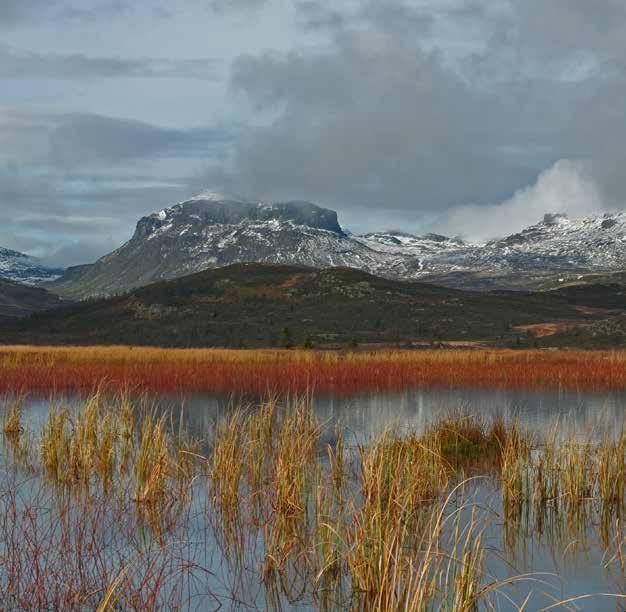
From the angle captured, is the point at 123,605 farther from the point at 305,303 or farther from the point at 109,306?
the point at 109,306

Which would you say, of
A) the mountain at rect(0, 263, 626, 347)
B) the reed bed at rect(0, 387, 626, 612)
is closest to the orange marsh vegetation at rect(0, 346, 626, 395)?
the mountain at rect(0, 263, 626, 347)

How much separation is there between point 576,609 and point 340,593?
8.20 ft

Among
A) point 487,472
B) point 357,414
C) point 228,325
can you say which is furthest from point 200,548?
point 228,325

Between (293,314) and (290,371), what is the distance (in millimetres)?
66200

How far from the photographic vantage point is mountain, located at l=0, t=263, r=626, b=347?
85688 millimetres

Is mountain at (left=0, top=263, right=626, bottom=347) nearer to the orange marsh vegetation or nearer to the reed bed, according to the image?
the orange marsh vegetation

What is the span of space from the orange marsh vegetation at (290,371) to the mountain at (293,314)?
53.8 feet

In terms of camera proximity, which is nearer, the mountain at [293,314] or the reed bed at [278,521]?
the reed bed at [278,521]

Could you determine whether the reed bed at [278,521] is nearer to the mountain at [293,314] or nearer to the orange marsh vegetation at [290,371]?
the orange marsh vegetation at [290,371]

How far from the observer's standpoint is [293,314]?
106062 mm

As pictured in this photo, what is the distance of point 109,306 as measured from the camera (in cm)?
12675

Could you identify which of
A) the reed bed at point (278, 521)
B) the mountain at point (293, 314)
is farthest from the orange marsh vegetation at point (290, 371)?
the reed bed at point (278, 521)

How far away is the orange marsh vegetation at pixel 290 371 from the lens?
118ft

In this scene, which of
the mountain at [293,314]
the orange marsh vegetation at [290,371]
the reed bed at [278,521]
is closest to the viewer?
the reed bed at [278,521]
